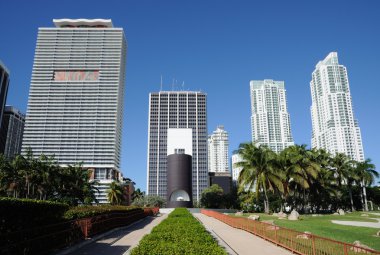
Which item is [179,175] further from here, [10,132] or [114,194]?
[10,132]

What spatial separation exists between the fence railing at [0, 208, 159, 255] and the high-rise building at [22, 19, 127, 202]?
143186mm

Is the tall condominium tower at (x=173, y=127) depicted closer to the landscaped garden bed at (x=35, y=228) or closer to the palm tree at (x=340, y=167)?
the palm tree at (x=340, y=167)

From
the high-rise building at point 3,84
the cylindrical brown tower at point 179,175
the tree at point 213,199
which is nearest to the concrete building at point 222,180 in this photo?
the tree at point 213,199

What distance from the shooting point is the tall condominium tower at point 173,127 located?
17425cm

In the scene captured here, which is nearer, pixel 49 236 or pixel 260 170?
pixel 49 236

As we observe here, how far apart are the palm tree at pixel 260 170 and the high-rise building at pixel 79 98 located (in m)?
118

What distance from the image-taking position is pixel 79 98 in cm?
16525

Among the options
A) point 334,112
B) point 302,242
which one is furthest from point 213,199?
point 334,112

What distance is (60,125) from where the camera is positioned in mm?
162375

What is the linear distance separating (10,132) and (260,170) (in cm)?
18018

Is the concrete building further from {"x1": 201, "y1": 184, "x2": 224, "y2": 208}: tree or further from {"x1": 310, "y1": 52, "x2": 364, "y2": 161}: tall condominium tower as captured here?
{"x1": 201, "y1": 184, "x2": 224, "y2": 208}: tree

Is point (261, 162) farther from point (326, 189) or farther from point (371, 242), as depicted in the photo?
point (371, 242)

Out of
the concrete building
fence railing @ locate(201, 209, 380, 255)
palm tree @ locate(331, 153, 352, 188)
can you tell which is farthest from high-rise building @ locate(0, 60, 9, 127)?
fence railing @ locate(201, 209, 380, 255)

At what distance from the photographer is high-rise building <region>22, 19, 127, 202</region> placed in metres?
160
